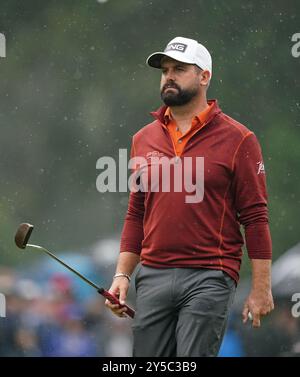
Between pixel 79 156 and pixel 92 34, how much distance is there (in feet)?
3.33

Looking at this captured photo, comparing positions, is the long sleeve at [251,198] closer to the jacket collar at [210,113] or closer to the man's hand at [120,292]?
the jacket collar at [210,113]

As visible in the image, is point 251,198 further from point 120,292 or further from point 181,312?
point 120,292

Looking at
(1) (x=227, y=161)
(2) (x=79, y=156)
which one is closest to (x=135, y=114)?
(2) (x=79, y=156)

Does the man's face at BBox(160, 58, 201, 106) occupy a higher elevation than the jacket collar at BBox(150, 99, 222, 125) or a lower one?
higher

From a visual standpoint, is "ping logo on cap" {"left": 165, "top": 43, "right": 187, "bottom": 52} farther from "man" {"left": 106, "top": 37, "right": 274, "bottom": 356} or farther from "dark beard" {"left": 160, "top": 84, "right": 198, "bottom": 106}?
"dark beard" {"left": 160, "top": 84, "right": 198, "bottom": 106}

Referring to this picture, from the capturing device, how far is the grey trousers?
16.7 feet

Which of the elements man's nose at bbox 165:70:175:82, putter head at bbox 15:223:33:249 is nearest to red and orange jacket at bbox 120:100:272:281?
man's nose at bbox 165:70:175:82

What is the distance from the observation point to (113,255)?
8.67 m

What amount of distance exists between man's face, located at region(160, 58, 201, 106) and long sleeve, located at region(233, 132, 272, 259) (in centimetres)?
35

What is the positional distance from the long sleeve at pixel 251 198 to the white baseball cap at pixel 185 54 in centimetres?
45

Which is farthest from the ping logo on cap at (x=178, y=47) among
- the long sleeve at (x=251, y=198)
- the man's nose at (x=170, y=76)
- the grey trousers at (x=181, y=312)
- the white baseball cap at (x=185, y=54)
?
the grey trousers at (x=181, y=312)

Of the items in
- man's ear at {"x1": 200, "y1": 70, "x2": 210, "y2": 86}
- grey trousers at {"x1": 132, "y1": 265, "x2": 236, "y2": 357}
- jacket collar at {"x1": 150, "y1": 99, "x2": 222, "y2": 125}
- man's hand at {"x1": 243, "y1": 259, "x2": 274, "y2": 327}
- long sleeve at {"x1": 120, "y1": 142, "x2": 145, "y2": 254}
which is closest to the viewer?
grey trousers at {"x1": 132, "y1": 265, "x2": 236, "y2": 357}

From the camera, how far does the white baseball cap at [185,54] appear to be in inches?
212
